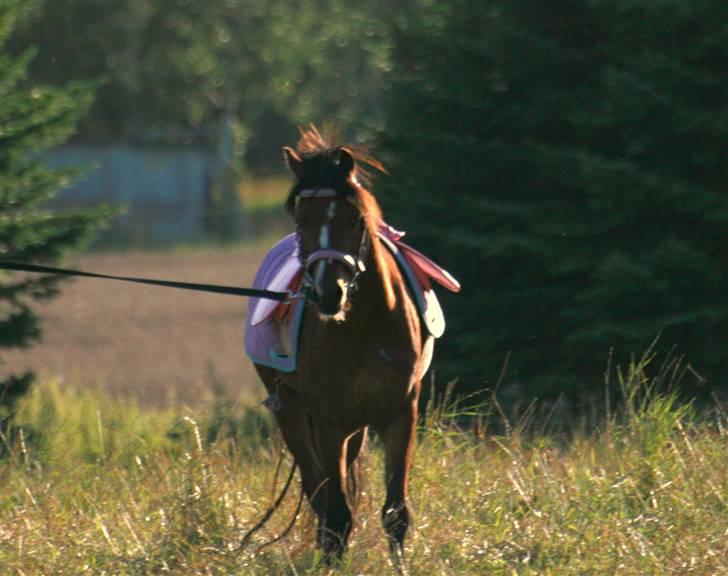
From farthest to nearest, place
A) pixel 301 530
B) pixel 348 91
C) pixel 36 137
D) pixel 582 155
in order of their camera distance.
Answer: pixel 348 91
pixel 36 137
pixel 582 155
pixel 301 530

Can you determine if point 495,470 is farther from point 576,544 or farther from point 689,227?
point 689,227

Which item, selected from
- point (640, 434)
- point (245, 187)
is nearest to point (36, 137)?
point (640, 434)

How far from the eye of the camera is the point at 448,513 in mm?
6234

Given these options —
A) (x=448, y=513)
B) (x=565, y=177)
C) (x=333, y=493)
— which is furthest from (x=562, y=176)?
(x=333, y=493)

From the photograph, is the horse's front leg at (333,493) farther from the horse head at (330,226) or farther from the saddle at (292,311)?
the horse head at (330,226)

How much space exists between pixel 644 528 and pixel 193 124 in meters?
41.0

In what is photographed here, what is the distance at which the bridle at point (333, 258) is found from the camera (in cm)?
551

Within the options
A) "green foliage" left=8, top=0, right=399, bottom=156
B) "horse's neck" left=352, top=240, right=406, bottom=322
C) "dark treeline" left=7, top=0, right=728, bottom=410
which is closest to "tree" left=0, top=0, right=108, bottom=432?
"dark treeline" left=7, top=0, right=728, bottom=410

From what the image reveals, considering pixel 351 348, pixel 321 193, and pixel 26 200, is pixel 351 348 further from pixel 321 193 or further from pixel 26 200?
pixel 26 200

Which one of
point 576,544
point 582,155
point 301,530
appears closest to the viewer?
point 576,544

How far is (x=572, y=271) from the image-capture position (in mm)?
9742

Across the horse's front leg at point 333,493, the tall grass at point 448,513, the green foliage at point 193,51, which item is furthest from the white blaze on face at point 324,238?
the green foliage at point 193,51

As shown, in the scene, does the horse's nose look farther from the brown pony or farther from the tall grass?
the tall grass

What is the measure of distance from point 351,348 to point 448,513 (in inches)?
35.0
